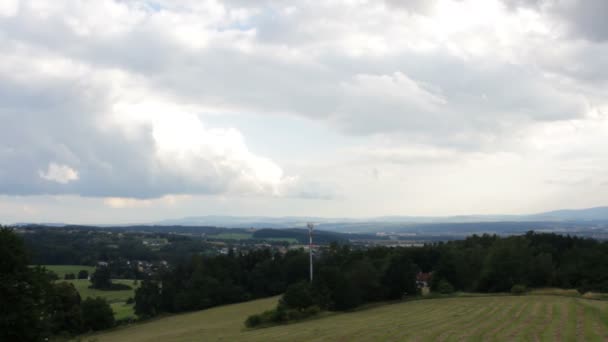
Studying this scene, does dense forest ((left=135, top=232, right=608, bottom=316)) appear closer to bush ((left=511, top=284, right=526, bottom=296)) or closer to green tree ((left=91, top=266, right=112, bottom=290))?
bush ((left=511, top=284, right=526, bottom=296))

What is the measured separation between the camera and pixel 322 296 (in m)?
52.3

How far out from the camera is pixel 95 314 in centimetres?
5947

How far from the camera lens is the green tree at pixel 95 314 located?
194 ft

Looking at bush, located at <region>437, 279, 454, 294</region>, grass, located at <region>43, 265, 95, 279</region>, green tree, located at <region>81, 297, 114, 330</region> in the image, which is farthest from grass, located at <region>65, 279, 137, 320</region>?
bush, located at <region>437, 279, 454, 294</region>

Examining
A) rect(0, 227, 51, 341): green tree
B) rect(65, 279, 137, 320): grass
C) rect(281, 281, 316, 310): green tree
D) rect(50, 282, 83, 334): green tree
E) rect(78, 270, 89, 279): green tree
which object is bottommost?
rect(65, 279, 137, 320): grass

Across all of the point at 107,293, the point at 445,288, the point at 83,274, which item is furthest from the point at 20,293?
the point at 83,274

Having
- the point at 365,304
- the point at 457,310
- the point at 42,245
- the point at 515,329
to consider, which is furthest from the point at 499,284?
the point at 42,245

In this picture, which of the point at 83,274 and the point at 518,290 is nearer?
the point at 518,290

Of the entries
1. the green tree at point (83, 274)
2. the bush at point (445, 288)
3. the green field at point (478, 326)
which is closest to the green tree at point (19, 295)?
the green field at point (478, 326)

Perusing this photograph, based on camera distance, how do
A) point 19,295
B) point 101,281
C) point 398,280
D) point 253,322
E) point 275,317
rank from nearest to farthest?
point 19,295
point 253,322
point 275,317
point 398,280
point 101,281

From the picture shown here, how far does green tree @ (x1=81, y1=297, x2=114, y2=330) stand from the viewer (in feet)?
194

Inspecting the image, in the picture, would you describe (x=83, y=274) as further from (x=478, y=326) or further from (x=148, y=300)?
(x=478, y=326)

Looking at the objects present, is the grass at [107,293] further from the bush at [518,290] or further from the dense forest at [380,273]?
the bush at [518,290]

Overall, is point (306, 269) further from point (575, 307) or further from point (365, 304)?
point (575, 307)
